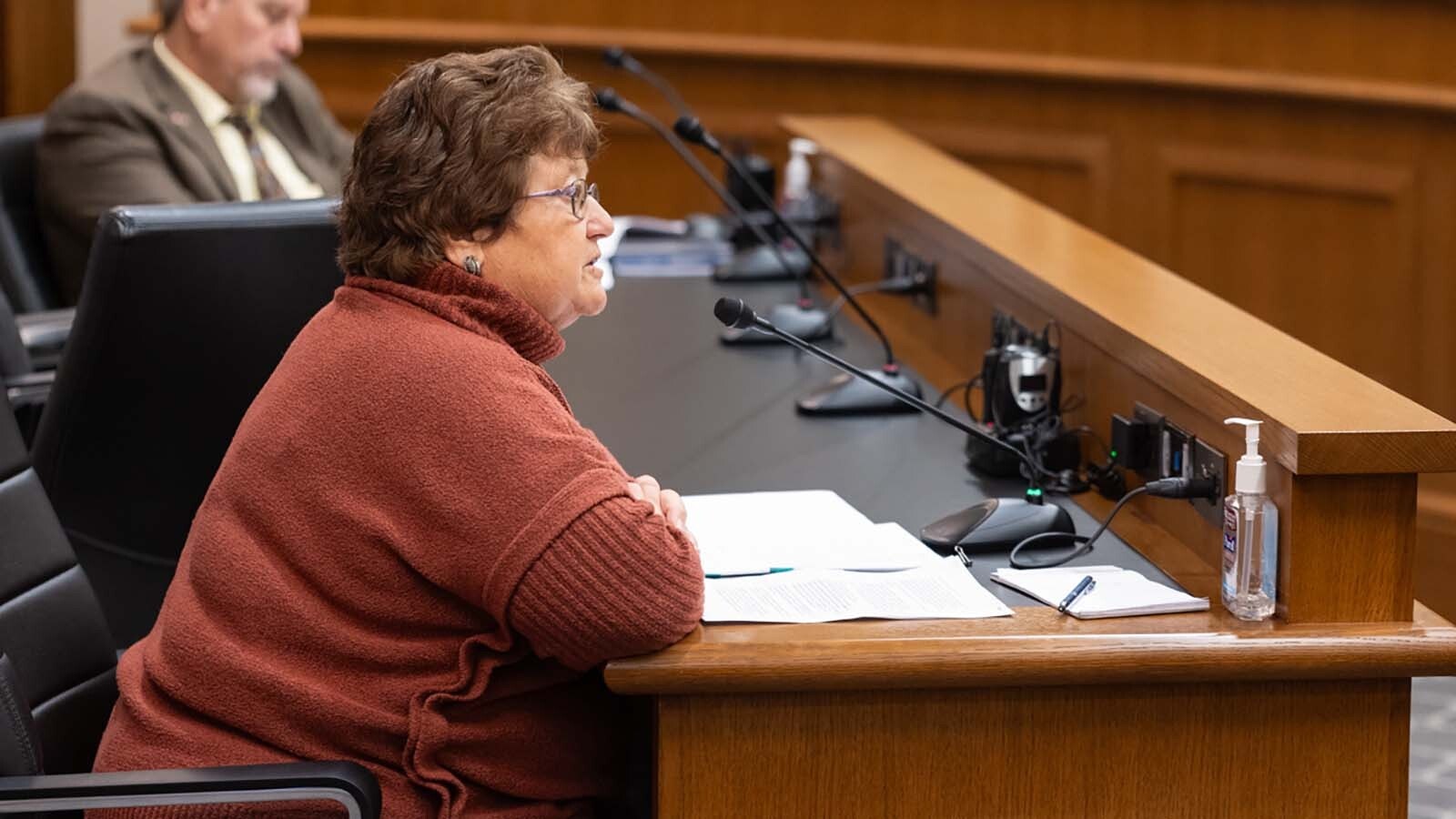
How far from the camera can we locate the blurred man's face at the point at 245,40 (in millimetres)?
3445

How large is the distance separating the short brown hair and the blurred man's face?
2055mm

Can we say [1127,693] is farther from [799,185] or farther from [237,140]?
[237,140]

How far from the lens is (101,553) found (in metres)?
2.28

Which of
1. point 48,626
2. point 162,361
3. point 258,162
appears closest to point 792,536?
point 48,626

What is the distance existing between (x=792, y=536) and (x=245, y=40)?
82.9 inches

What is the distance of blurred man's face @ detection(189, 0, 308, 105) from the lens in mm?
3445

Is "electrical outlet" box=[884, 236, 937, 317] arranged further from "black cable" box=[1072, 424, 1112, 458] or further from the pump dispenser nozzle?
the pump dispenser nozzle

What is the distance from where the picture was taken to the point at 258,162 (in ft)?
11.8

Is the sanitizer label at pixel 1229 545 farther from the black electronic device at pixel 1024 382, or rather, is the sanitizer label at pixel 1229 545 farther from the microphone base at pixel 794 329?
the microphone base at pixel 794 329

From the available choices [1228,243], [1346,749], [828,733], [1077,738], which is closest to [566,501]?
[828,733]

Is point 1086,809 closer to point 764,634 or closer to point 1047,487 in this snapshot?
point 764,634

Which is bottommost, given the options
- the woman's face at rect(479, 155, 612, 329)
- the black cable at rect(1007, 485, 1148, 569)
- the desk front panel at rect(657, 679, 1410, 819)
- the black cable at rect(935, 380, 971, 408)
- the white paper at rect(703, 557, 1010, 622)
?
the desk front panel at rect(657, 679, 1410, 819)

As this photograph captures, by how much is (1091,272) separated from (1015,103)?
2547 millimetres

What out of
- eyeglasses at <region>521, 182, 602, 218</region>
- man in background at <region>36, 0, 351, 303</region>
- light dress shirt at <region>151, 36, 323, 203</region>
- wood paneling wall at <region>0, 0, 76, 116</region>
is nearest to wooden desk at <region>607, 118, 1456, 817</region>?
eyeglasses at <region>521, 182, 602, 218</region>
